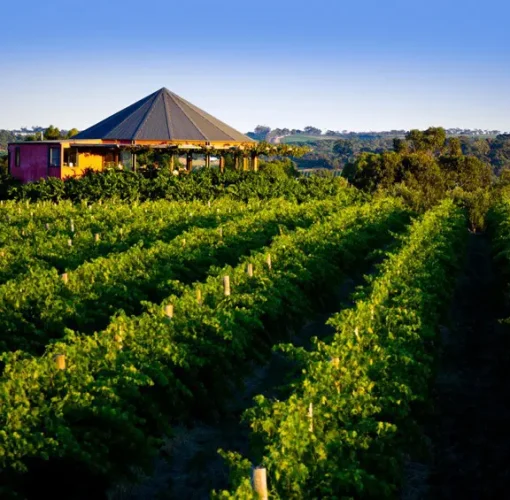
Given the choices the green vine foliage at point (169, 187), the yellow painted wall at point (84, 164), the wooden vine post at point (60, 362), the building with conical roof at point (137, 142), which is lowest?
the wooden vine post at point (60, 362)

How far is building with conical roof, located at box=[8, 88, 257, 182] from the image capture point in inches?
1612

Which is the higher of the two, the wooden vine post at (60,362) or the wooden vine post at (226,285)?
the wooden vine post at (226,285)

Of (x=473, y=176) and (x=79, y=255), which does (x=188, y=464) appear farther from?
(x=473, y=176)

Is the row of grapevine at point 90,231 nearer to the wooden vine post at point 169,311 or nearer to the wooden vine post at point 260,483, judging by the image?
the wooden vine post at point 169,311

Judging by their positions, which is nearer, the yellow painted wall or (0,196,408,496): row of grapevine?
(0,196,408,496): row of grapevine

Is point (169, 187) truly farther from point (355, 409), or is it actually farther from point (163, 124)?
point (355, 409)

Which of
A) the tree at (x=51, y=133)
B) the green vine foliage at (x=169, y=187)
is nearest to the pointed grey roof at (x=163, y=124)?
the green vine foliage at (x=169, y=187)

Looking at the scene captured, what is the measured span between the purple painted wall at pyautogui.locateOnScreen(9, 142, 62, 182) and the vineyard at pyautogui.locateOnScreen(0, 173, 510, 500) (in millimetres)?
22387

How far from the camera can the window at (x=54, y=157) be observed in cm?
4050

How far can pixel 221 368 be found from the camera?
1058cm

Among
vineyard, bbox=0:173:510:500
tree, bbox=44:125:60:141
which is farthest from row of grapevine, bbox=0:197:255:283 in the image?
tree, bbox=44:125:60:141

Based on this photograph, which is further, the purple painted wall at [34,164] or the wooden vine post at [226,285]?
the purple painted wall at [34,164]

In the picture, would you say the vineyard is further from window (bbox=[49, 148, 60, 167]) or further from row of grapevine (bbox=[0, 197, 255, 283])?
window (bbox=[49, 148, 60, 167])

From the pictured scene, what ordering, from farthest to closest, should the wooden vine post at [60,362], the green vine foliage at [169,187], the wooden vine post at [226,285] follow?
the green vine foliage at [169,187] < the wooden vine post at [226,285] < the wooden vine post at [60,362]
